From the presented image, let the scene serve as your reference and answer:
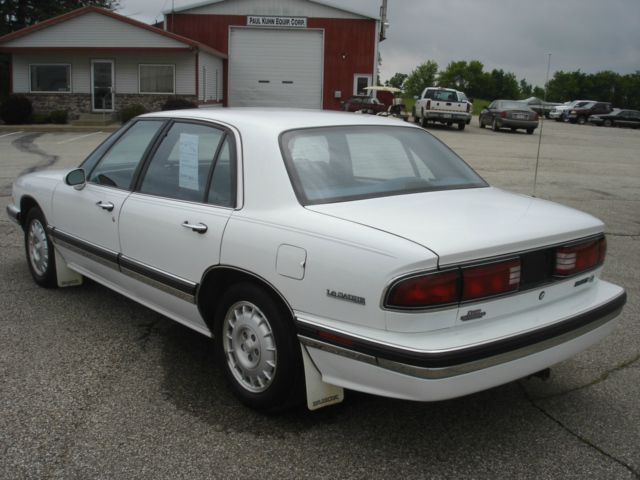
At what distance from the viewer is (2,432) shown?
3275mm

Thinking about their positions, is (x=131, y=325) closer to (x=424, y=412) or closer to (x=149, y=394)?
(x=149, y=394)

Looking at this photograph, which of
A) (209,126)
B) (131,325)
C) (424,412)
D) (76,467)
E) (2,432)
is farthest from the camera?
(131,325)

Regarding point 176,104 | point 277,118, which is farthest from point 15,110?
point 277,118

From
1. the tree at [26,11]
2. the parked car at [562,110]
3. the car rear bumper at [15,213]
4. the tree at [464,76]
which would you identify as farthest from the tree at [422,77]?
the car rear bumper at [15,213]

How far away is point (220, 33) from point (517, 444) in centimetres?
3401

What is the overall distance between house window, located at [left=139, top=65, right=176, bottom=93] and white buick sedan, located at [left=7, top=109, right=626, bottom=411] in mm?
27138

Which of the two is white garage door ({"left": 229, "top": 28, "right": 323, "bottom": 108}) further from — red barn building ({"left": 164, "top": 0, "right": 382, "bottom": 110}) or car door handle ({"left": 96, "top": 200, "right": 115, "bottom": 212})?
car door handle ({"left": 96, "top": 200, "right": 115, "bottom": 212})

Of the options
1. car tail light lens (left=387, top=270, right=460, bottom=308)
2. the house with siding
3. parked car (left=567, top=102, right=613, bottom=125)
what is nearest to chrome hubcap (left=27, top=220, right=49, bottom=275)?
car tail light lens (left=387, top=270, right=460, bottom=308)

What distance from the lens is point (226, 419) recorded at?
3.48m

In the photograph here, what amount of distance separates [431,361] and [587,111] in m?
50.8

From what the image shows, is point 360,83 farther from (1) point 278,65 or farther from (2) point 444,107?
(2) point 444,107

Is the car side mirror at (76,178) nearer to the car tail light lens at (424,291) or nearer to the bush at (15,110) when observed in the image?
the car tail light lens at (424,291)

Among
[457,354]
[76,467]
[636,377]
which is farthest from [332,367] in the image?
[636,377]

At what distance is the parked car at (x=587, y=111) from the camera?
4891 cm
